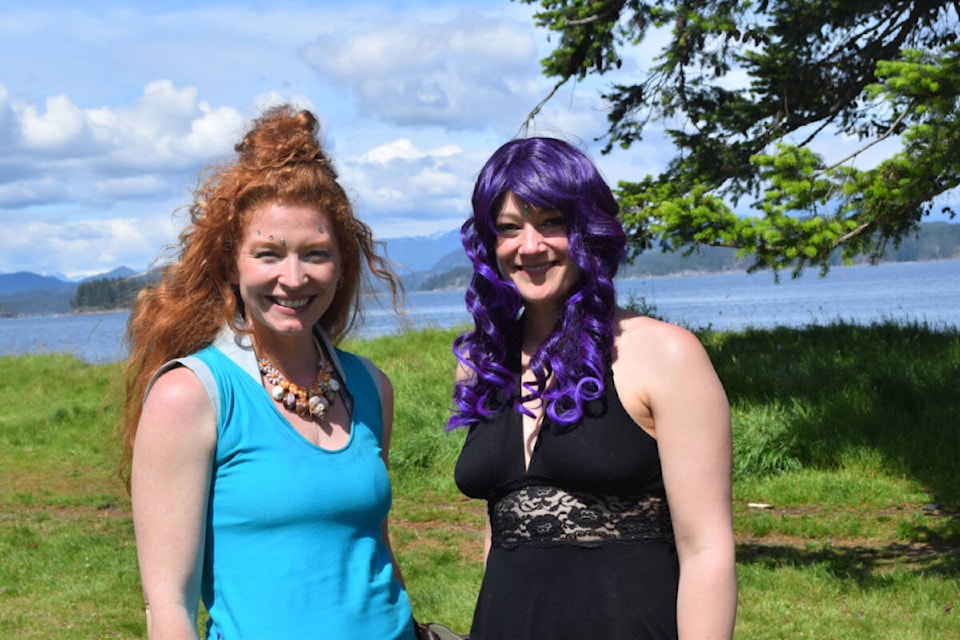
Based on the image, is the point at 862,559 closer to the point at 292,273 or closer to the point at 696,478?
the point at 696,478

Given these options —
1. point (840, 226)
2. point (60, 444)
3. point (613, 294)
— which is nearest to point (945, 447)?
point (840, 226)

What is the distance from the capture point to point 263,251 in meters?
2.44

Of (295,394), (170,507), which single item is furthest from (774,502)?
(170,507)

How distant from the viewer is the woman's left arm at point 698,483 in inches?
91.9

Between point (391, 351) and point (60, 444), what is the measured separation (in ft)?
15.5

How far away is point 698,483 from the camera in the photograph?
2334 mm

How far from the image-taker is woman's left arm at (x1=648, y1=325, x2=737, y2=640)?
91.9 inches

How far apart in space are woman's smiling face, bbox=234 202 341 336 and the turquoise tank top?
138mm

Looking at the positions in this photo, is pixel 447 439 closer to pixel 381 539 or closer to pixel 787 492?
pixel 787 492

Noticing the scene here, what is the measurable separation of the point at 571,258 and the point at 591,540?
2.25 feet

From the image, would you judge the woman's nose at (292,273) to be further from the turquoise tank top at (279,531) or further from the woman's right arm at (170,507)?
the woman's right arm at (170,507)

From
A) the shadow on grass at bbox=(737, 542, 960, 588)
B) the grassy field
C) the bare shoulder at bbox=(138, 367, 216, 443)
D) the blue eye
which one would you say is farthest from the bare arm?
the shadow on grass at bbox=(737, 542, 960, 588)

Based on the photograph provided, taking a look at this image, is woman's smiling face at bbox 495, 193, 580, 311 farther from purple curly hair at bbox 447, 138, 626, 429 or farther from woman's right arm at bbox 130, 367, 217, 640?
woman's right arm at bbox 130, 367, 217, 640

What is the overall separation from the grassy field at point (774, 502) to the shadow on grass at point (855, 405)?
19 mm
